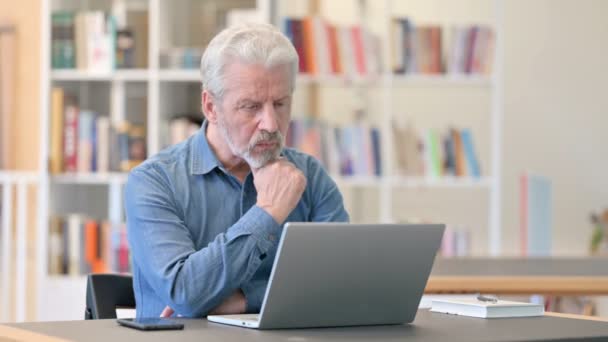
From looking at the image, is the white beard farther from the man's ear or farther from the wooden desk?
the wooden desk

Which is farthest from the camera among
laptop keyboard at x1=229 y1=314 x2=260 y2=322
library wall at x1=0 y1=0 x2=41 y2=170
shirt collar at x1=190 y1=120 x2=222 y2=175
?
library wall at x1=0 y1=0 x2=41 y2=170

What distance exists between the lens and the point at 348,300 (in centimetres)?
180

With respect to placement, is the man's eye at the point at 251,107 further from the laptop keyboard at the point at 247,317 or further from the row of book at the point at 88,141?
the row of book at the point at 88,141

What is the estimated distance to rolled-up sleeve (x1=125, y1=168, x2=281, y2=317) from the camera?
1.95 m

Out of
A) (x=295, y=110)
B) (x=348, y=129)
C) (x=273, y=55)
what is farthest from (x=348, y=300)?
(x=295, y=110)

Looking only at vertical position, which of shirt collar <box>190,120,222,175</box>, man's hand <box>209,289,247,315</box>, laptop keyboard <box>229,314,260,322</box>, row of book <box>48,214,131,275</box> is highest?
shirt collar <box>190,120,222,175</box>

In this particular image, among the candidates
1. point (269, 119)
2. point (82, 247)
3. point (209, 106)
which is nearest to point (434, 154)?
point (82, 247)

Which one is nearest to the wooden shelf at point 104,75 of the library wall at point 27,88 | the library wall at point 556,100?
the library wall at point 27,88

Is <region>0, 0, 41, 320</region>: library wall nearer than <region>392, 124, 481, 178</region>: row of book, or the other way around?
<region>392, 124, 481, 178</region>: row of book

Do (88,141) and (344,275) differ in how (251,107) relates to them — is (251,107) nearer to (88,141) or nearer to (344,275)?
(344,275)

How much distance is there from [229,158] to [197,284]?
40 centimetres

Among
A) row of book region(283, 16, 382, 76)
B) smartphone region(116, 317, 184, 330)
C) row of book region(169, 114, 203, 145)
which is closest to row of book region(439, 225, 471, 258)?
row of book region(283, 16, 382, 76)

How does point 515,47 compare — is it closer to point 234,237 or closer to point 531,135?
point 531,135

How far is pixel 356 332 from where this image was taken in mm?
1771
